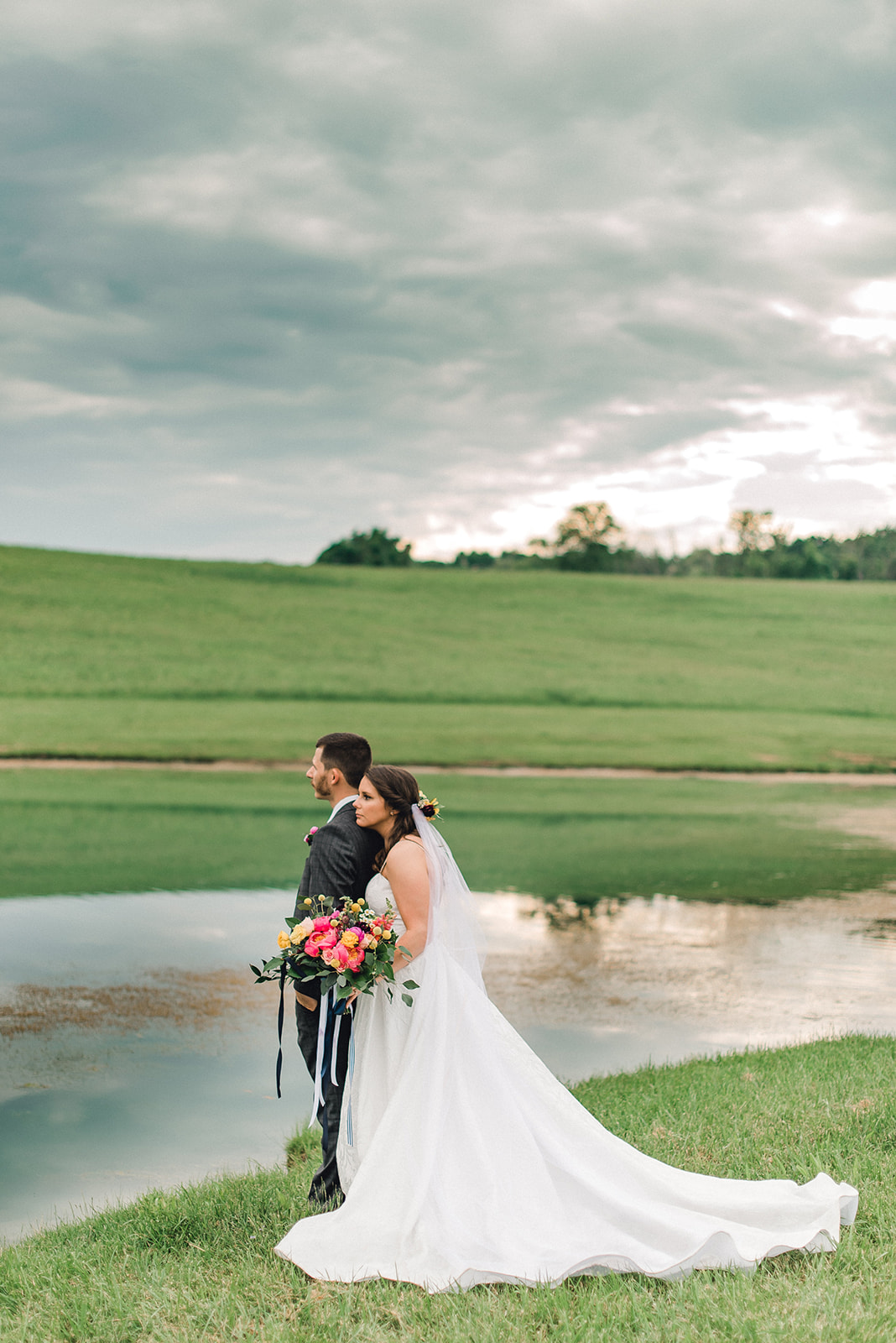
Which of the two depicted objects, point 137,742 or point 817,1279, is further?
point 137,742

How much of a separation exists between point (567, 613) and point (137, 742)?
37.0 meters

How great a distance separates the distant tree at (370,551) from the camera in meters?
99.9

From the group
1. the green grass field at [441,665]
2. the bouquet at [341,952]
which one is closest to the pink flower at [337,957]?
the bouquet at [341,952]

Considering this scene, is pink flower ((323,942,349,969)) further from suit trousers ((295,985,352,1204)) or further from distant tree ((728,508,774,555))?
distant tree ((728,508,774,555))

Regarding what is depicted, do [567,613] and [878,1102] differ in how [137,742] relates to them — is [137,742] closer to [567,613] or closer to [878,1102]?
[878,1102]

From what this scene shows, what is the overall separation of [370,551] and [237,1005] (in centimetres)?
9314

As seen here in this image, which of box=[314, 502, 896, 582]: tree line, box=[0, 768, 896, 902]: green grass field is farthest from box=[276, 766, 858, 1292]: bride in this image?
box=[314, 502, 896, 582]: tree line

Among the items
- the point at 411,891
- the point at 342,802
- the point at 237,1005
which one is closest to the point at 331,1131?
the point at 411,891

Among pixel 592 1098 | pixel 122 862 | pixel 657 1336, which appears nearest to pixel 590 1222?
pixel 657 1336

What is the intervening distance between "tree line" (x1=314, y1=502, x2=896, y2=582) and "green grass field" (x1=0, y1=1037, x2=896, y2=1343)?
91101 millimetres

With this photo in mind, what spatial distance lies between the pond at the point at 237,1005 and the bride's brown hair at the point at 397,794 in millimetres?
2269

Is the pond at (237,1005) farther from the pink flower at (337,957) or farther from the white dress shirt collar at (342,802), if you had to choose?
the white dress shirt collar at (342,802)

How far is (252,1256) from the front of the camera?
179 inches

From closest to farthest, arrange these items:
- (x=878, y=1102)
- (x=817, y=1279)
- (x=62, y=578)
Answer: (x=817, y=1279), (x=878, y=1102), (x=62, y=578)
